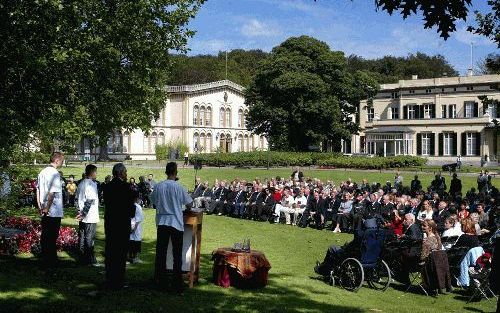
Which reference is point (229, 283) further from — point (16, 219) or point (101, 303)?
point (16, 219)

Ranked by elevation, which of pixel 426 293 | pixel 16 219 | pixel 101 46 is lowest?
pixel 426 293

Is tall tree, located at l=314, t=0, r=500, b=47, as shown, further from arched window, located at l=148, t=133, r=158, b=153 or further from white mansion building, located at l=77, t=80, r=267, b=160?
arched window, located at l=148, t=133, r=158, b=153

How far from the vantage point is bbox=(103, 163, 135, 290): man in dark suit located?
912cm

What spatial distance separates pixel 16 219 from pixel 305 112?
4444 cm

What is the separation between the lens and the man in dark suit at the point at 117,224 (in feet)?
29.9

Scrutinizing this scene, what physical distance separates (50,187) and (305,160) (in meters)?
43.5

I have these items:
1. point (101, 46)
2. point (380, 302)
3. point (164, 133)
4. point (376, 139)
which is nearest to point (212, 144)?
point (164, 133)

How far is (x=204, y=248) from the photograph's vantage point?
49.5ft

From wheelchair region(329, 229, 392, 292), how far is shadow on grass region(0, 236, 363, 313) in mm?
907

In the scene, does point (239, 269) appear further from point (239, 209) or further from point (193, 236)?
point (239, 209)

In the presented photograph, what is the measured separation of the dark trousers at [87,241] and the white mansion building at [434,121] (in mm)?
61287

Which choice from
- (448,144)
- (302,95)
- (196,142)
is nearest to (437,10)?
(302,95)

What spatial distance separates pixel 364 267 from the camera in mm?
10969

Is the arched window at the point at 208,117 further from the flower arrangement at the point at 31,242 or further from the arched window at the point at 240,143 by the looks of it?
the flower arrangement at the point at 31,242
